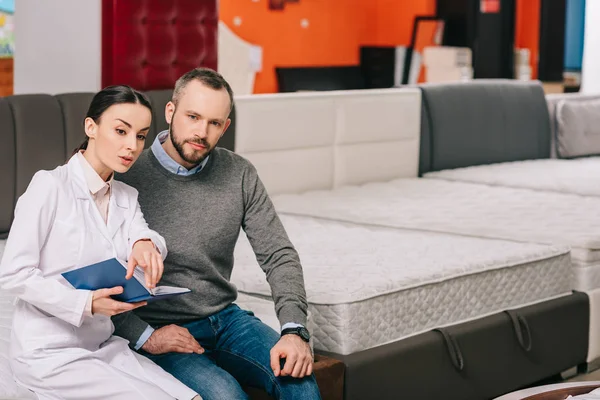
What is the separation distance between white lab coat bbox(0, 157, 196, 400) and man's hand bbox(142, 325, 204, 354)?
0.37 feet

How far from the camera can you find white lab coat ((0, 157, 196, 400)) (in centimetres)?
187

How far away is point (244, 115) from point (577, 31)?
622 cm

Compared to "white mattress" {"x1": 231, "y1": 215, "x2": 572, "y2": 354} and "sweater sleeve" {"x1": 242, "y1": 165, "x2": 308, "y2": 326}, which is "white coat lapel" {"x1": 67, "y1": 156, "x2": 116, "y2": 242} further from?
"white mattress" {"x1": 231, "y1": 215, "x2": 572, "y2": 354}

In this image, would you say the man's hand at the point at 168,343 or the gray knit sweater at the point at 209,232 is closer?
the man's hand at the point at 168,343

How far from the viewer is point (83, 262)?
6.47 feet

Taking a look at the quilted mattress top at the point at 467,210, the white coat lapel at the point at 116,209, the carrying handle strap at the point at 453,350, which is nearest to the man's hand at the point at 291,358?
the white coat lapel at the point at 116,209

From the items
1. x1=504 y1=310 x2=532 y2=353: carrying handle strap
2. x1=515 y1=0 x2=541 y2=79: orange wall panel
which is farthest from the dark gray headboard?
x1=515 y1=0 x2=541 y2=79: orange wall panel

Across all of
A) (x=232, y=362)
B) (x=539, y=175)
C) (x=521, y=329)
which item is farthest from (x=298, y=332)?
(x=539, y=175)

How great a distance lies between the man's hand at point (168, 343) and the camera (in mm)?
2148

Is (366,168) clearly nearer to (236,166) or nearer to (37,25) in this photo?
(37,25)

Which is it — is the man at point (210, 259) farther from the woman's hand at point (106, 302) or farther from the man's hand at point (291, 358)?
the woman's hand at point (106, 302)

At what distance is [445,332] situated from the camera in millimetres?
2945

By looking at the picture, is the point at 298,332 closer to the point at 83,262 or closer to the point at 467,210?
the point at 83,262

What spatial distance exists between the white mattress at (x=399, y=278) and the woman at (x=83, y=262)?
764 millimetres
